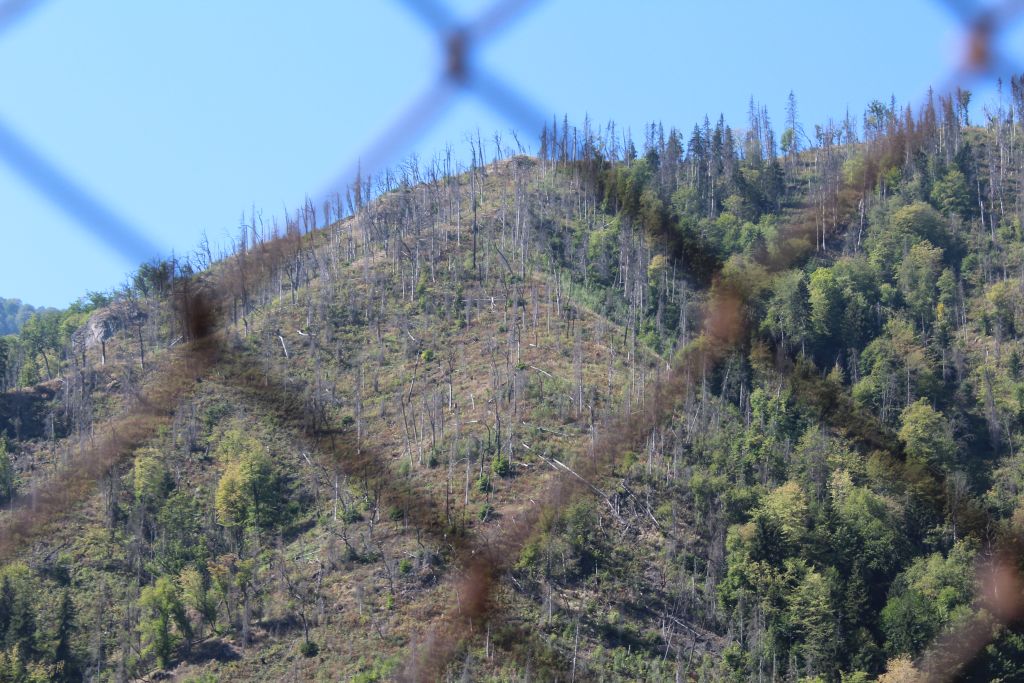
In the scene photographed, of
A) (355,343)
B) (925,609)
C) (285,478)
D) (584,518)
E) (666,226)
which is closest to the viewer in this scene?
(666,226)

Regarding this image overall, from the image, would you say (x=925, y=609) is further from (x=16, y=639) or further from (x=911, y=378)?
(x=16, y=639)

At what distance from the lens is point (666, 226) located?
2498 millimetres

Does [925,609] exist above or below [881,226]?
below

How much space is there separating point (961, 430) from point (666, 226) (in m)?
33.2

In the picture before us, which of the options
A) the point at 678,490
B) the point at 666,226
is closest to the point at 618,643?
the point at 678,490

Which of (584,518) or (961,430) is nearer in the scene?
(584,518)

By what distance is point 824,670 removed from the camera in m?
28.0

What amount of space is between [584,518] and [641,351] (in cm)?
510

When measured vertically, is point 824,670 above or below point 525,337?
Result: below

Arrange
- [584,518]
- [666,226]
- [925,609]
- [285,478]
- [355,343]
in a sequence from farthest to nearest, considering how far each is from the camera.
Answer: [355,343], [285,478], [584,518], [925,609], [666,226]

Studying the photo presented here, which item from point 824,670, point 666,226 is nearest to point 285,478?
point 824,670

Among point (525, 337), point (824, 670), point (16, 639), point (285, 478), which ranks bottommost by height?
point (824, 670)

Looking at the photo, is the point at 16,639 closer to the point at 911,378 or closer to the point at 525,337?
the point at 525,337

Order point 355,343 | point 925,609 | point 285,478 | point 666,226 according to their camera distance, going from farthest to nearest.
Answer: point 355,343
point 285,478
point 925,609
point 666,226
